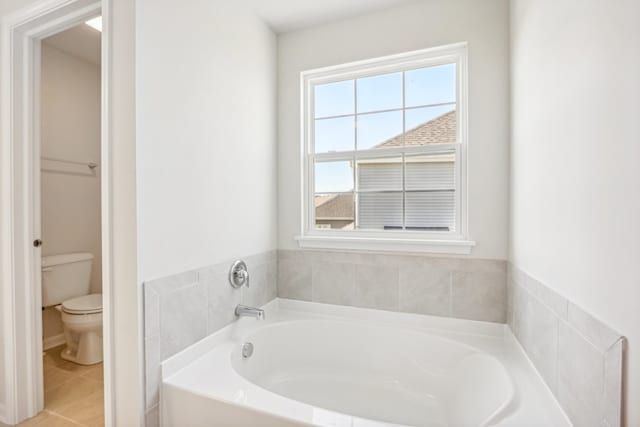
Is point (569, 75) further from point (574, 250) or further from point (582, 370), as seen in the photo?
point (582, 370)

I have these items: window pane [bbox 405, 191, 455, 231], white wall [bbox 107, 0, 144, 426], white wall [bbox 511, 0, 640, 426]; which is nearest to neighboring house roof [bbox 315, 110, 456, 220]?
window pane [bbox 405, 191, 455, 231]

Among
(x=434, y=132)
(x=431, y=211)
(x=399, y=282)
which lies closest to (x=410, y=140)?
(x=434, y=132)

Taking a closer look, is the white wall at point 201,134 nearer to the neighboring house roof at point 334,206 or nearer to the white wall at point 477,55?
the neighboring house roof at point 334,206

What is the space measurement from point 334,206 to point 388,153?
1.79ft

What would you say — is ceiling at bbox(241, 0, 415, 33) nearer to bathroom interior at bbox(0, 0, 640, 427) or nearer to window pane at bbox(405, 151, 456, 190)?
bathroom interior at bbox(0, 0, 640, 427)

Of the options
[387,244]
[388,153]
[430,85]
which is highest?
[430,85]

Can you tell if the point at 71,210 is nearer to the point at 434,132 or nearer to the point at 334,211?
the point at 334,211

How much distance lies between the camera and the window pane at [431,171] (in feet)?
6.50

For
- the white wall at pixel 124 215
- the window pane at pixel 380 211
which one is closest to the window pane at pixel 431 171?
the window pane at pixel 380 211

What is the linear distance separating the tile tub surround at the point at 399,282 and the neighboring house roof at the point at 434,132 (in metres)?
0.77

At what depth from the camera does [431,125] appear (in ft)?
6.64

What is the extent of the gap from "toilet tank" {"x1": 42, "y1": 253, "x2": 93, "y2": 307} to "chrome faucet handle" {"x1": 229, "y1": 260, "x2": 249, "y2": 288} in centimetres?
172

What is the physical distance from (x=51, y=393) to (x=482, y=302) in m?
2.74

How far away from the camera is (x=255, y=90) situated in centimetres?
205
